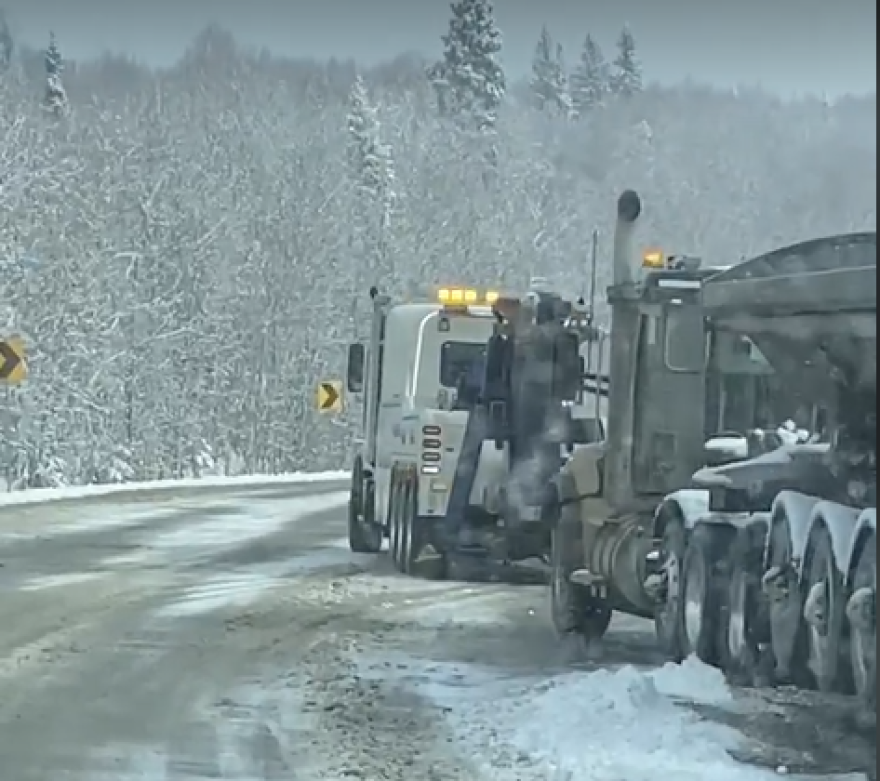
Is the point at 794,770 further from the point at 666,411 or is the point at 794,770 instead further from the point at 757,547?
the point at 666,411

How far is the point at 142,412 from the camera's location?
4703 cm

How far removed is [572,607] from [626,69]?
20.6 ft

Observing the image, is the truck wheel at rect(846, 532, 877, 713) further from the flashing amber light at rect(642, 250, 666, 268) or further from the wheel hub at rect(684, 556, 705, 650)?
the flashing amber light at rect(642, 250, 666, 268)

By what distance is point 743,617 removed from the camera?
1095 cm

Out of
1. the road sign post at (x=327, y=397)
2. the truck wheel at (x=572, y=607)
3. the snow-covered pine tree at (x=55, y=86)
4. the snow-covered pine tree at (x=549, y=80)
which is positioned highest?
the snow-covered pine tree at (x=55, y=86)

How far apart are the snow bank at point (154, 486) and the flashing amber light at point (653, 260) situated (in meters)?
19.0

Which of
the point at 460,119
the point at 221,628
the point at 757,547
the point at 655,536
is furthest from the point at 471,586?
the point at 460,119

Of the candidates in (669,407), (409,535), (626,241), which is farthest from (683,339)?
(409,535)

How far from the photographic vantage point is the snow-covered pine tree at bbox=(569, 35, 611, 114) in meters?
19.8

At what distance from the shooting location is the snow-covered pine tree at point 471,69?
81.4ft

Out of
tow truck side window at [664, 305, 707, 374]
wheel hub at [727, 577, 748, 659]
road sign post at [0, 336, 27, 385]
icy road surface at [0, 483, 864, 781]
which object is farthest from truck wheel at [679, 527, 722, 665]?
road sign post at [0, 336, 27, 385]

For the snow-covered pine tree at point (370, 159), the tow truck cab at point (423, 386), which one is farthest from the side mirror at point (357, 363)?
the snow-covered pine tree at point (370, 159)

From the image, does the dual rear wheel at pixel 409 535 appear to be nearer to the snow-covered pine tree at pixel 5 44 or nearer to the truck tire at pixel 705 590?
the truck tire at pixel 705 590

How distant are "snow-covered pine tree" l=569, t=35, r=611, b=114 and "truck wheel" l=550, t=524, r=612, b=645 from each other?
619cm
